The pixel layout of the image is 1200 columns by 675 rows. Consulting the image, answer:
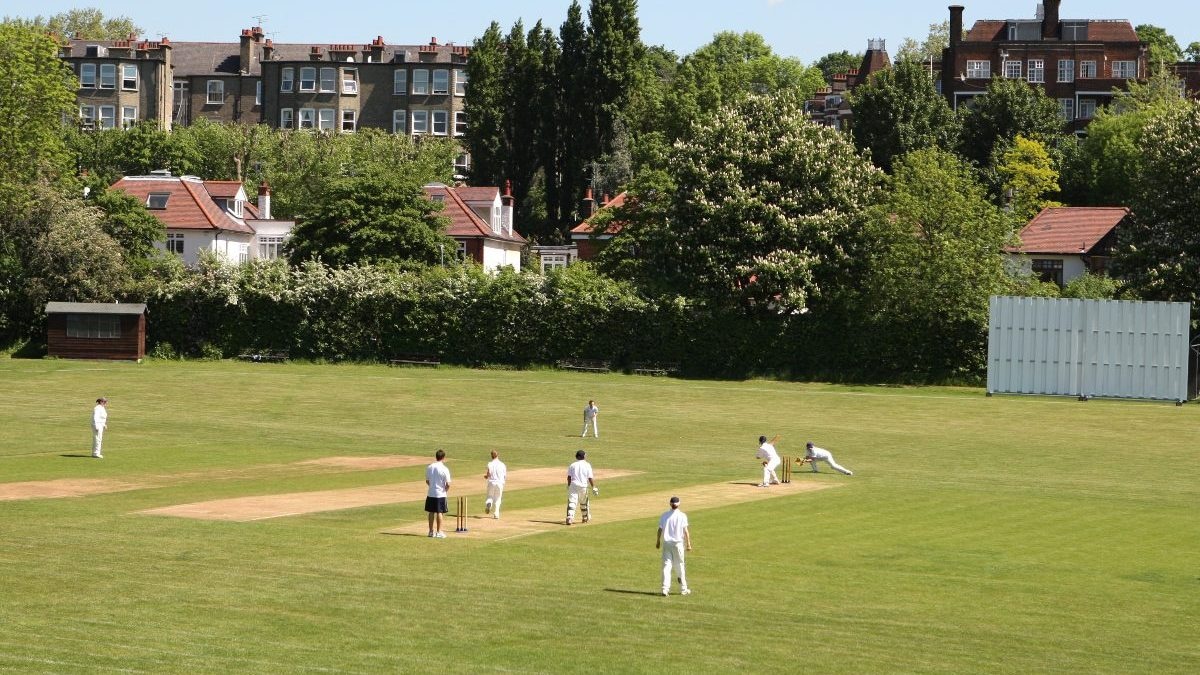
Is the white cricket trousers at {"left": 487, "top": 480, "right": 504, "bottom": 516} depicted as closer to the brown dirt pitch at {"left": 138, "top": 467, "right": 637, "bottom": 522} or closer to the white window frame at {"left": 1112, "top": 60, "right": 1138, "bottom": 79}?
the brown dirt pitch at {"left": 138, "top": 467, "right": 637, "bottom": 522}

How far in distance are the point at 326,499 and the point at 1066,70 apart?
372 ft

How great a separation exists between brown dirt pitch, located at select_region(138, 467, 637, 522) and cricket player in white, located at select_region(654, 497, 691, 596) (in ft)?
41.6

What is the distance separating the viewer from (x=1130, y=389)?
3022 inches

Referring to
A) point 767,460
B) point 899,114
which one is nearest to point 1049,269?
point 899,114

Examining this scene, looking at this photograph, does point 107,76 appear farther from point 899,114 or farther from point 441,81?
point 899,114

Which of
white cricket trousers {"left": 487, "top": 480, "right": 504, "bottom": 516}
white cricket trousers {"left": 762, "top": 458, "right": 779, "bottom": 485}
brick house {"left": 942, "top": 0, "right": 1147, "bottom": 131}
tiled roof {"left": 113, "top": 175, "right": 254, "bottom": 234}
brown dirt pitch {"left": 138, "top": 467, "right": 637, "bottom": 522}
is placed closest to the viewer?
white cricket trousers {"left": 487, "top": 480, "right": 504, "bottom": 516}

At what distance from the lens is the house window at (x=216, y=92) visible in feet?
521

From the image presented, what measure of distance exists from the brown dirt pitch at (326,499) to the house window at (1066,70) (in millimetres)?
103966

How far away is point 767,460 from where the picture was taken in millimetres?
46062

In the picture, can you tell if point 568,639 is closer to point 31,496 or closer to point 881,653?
point 881,653

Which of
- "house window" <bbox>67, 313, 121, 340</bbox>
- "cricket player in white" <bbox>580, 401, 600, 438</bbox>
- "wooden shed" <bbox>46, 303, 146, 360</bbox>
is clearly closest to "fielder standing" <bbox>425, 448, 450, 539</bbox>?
"cricket player in white" <bbox>580, 401, 600, 438</bbox>

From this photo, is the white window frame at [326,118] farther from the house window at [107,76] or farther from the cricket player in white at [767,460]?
the cricket player in white at [767,460]

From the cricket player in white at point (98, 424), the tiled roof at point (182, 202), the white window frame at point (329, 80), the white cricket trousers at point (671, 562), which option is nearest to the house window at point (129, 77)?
the white window frame at point (329, 80)

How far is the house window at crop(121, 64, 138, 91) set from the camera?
504 ft
